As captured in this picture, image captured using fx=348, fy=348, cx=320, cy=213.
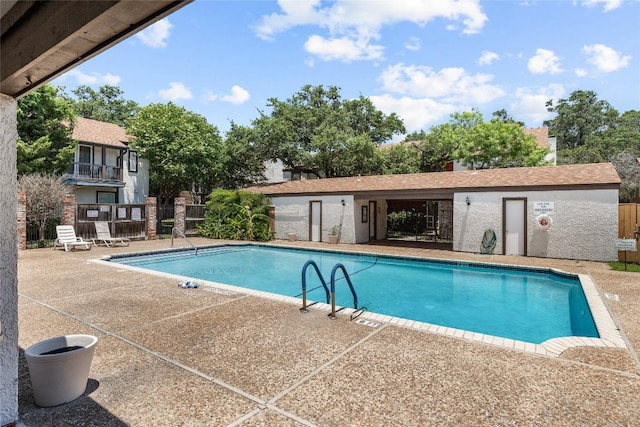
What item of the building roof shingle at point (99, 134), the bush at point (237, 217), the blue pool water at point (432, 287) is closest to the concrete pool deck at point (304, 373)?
the blue pool water at point (432, 287)

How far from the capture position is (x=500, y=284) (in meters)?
9.84

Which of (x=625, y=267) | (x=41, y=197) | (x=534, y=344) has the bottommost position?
(x=534, y=344)

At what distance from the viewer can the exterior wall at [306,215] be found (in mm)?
17312

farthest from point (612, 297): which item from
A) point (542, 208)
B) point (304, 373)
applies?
point (304, 373)

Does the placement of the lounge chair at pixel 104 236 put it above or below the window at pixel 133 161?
below

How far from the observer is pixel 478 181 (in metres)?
14.5

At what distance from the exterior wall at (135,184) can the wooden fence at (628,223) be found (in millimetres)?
26514

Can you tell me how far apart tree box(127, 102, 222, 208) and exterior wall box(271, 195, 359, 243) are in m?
6.85

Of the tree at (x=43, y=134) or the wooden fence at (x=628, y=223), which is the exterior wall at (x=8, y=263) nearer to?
the wooden fence at (x=628, y=223)

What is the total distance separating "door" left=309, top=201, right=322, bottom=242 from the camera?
1817cm

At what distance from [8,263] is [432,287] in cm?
921

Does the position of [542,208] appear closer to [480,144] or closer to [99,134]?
[480,144]

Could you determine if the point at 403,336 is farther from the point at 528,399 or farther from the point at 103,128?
the point at 103,128

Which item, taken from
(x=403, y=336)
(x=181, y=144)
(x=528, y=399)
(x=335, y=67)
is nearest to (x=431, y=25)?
(x=335, y=67)
